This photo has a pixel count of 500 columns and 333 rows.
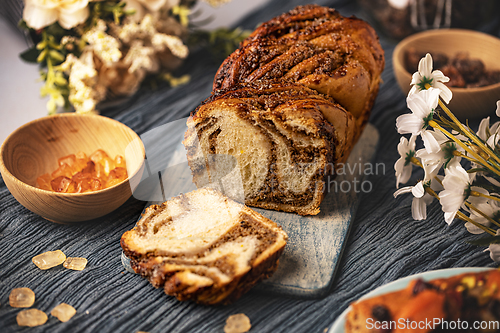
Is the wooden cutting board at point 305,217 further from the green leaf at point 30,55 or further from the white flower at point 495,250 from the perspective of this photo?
the green leaf at point 30,55

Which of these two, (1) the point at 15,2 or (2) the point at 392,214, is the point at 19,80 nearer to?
(1) the point at 15,2

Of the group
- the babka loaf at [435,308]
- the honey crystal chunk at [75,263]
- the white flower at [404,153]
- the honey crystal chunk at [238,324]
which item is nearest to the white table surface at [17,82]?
the honey crystal chunk at [75,263]

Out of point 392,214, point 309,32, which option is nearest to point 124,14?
point 309,32

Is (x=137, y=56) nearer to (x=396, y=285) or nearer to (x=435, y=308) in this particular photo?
(x=396, y=285)

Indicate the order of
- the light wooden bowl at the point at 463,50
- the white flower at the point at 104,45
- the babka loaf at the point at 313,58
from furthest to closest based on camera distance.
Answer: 1. the white flower at the point at 104,45
2. the light wooden bowl at the point at 463,50
3. the babka loaf at the point at 313,58

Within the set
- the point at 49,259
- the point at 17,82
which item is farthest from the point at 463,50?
the point at 17,82

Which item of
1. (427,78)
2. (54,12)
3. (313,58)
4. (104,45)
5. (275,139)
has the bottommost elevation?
(275,139)
